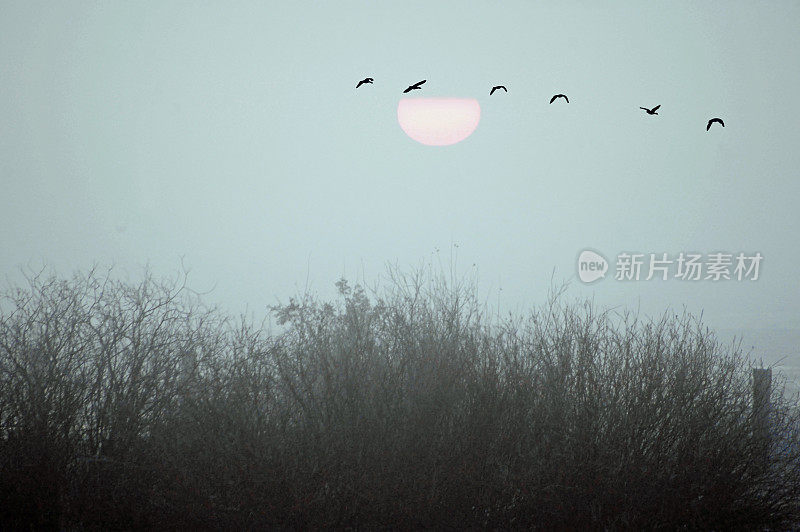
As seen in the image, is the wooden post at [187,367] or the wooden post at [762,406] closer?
the wooden post at [187,367]

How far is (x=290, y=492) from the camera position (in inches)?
327

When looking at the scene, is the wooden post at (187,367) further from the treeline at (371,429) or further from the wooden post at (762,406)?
the wooden post at (762,406)

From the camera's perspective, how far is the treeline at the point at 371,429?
27.2ft

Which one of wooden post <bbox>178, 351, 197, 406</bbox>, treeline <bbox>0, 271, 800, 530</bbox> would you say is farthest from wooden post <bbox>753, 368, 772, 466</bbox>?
wooden post <bbox>178, 351, 197, 406</bbox>

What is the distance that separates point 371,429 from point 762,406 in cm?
510

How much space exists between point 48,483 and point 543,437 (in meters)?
5.78

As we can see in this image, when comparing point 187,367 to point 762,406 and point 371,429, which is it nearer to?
point 371,429

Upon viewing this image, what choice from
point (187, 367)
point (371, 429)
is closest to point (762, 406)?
point (371, 429)

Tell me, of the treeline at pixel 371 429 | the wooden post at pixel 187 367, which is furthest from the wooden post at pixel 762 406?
the wooden post at pixel 187 367

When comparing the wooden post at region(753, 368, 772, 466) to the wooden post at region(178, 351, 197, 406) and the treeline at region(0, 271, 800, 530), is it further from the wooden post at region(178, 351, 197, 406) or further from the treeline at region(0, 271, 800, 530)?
the wooden post at region(178, 351, 197, 406)

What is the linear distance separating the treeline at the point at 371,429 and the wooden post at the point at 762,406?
0.12 metres

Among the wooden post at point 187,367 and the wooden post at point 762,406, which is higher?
the wooden post at point 762,406

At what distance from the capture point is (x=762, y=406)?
938 centimetres

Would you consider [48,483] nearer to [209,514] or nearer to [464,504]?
[209,514]
